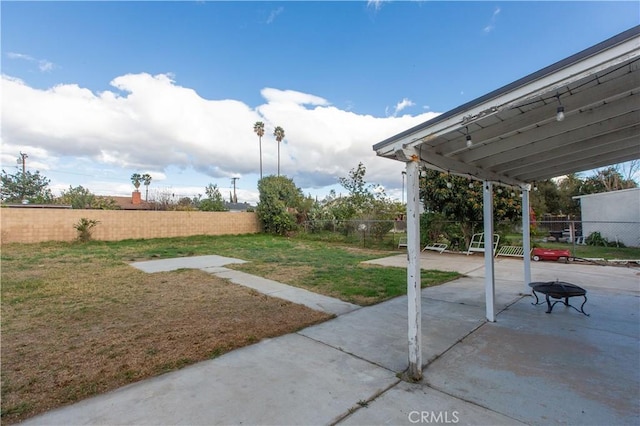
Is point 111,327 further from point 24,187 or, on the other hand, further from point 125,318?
point 24,187

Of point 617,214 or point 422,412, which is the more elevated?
point 617,214

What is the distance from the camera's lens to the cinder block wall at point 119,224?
12539mm

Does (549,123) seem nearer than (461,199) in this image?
Yes

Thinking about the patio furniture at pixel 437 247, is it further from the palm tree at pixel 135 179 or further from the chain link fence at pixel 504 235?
the palm tree at pixel 135 179

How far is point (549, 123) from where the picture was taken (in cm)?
276

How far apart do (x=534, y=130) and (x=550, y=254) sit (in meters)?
8.46

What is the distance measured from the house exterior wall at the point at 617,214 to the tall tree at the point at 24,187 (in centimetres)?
3926

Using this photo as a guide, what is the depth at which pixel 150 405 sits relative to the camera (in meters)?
2.15

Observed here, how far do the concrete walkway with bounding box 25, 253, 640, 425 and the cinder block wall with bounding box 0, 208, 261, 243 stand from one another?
49.8 feet

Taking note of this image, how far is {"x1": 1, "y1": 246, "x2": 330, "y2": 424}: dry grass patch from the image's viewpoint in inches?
99.3

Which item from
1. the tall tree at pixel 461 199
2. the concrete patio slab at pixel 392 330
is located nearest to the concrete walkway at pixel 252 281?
the concrete patio slab at pixel 392 330

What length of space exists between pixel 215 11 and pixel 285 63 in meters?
3.01

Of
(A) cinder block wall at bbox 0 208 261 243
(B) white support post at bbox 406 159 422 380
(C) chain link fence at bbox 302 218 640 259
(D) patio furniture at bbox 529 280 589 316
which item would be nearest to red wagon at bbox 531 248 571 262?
(C) chain link fence at bbox 302 218 640 259

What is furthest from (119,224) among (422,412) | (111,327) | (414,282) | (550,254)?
(550,254)
